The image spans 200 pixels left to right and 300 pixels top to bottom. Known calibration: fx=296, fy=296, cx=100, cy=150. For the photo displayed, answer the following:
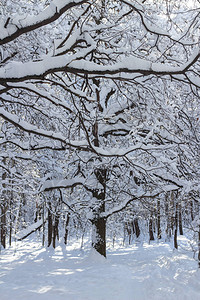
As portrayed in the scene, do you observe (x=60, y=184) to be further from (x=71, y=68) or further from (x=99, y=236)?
(x=71, y=68)

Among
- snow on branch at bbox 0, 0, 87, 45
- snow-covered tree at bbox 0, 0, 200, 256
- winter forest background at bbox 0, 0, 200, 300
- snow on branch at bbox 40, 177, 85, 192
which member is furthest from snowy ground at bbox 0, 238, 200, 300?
snow on branch at bbox 0, 0, 87, 45

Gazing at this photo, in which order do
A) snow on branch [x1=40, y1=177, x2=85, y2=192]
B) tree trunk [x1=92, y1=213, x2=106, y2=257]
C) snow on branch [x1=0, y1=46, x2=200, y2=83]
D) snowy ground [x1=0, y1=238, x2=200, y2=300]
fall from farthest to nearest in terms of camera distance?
tree trunk [x1=92, y1=213, x2=106, y2=257], snow on branch [x1=40, y1=177, x2=85, y2=192], snowy ground [x1=0, y1=238, x2=200, y2=300], snow on branch [x1=0, y1=46, x2=200, y2=83]

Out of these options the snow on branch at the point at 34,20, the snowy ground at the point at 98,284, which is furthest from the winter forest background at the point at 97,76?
the snowy ground at the point at 98,284

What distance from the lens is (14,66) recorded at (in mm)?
3629

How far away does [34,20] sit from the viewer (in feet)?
10.8

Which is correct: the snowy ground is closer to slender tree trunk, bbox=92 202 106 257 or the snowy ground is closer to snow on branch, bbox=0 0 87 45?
slender tree trunk, bbox=92 202 106 257

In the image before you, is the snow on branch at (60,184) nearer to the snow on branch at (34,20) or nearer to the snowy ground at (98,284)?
the snowy ground at (98,284)

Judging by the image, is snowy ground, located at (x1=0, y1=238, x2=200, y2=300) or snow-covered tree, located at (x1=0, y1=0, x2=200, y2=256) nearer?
snow-covered tree, located at (x1=0, y1=0, x2=200, y2=256)

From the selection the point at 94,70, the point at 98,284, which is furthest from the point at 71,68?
the point at 98,284

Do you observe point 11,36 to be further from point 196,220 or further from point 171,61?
point 196,220

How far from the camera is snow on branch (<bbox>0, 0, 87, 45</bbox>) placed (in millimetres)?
3195

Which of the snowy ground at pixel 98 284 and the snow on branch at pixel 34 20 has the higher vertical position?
the snow on branch at pixel 34 20

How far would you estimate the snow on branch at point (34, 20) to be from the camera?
3195 millimetres

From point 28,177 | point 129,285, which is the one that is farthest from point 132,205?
point 129,285
